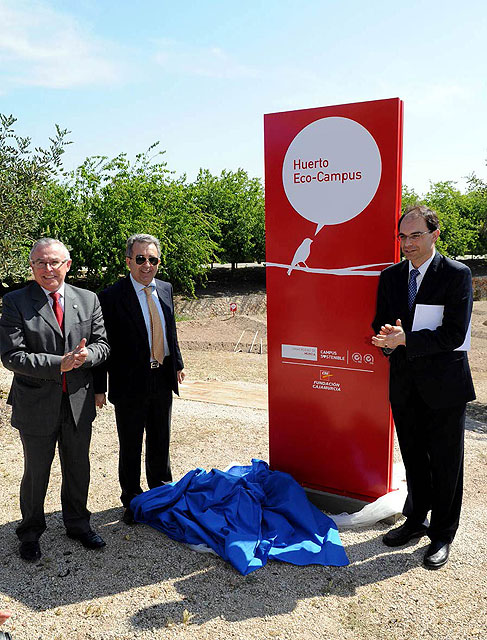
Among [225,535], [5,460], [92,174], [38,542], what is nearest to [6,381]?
[5,460]

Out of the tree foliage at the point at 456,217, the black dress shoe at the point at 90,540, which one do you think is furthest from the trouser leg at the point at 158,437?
the tree foliage at the point at 456,217

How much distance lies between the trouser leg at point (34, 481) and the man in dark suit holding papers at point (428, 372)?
229 centimetres

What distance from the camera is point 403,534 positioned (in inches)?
155

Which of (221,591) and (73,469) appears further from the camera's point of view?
(73,469)

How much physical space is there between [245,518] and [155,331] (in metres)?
1.51

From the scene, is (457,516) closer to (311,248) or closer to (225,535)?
(225,535)

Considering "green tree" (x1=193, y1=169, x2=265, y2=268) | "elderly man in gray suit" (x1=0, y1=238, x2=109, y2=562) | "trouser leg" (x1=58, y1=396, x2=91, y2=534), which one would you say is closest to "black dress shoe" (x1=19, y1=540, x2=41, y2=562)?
"elderly man in gray suit" (x1=0, y1=238, x2=109, y2=562)

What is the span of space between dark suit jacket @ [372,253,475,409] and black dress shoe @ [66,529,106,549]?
2.29 metres

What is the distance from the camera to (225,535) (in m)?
3.81

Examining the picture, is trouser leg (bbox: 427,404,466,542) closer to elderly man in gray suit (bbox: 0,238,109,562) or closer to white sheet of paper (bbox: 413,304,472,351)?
white sheet of paper (bbox: 413,304,472,351)

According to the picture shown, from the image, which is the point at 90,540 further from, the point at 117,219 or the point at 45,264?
the point at 117,219

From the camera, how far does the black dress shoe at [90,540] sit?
12.7ft

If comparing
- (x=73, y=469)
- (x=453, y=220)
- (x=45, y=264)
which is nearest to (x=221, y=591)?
(x=73, y=469)

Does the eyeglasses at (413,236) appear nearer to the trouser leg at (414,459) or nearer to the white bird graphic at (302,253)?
the white bird graphic at (302,253)
